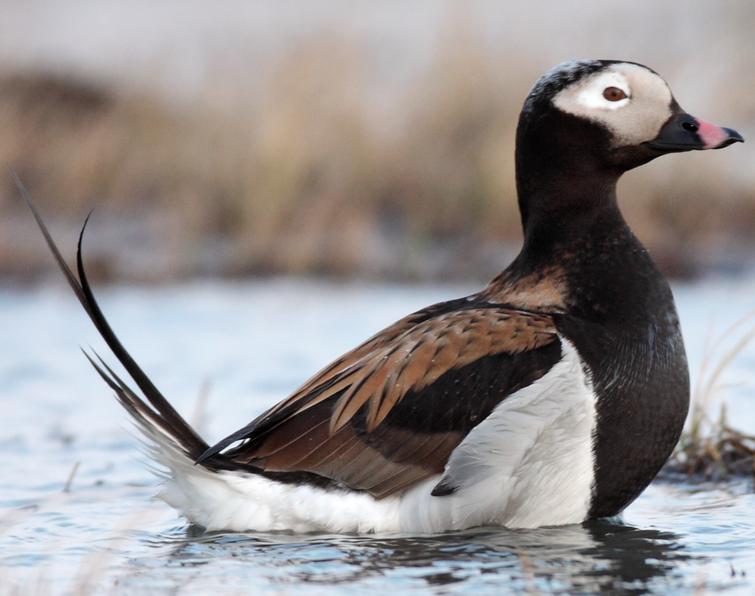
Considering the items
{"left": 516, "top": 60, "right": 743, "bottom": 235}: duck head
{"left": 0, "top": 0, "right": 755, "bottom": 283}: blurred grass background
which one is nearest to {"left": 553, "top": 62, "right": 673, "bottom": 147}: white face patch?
{"left": 516, "top": 60, "right": 743, "bottom": 235}: duck head

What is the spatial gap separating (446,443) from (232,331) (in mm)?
4299

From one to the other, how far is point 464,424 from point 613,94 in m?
1.32

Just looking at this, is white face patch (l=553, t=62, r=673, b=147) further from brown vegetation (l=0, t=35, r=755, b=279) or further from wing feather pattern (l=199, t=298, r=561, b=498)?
brown vegetation (l=0, t=35, r=755, b=279)

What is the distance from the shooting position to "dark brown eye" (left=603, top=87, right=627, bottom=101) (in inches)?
216

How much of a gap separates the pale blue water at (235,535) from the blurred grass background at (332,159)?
0.89 metres

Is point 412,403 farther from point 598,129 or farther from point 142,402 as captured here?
point 598,129

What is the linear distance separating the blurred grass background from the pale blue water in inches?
35.0

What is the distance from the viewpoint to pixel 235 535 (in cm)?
515

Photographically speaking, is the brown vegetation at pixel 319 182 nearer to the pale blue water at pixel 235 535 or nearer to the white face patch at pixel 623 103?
the pale blue water at pixel 235 535

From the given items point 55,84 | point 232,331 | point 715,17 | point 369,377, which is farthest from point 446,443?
point 715,17

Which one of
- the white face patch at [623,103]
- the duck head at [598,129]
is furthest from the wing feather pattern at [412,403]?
the white face patch at [623,103]

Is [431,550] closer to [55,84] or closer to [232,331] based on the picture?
[232,331]

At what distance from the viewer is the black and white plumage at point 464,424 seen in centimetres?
495

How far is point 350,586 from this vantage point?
4559 mm
